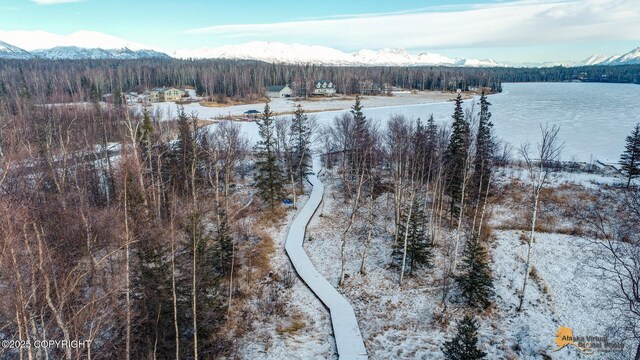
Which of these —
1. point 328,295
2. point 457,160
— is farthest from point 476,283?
point 457,160

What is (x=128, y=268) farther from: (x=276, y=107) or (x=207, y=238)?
(x=276, y=107)

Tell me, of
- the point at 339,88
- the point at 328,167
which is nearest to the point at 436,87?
the point at 339,88

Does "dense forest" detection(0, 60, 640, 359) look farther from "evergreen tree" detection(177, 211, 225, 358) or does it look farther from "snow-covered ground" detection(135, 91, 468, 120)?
"snow-covered ground" detection(135, 91, 468, 120)

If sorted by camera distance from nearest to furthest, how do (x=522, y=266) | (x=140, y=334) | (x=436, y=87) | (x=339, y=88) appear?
(x=140, y=334) → (x=522, y=266) → (x=339, y=88) → (x=436, y=87)

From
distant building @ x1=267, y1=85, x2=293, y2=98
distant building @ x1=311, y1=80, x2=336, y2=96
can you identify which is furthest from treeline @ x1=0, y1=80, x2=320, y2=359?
distant building @ x1=311, y1=80, x2=336, y2=96

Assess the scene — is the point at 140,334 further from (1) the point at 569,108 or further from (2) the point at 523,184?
(1) the point at 569,108

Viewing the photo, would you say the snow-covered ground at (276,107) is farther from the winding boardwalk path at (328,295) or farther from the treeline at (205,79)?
the winding boardwalk path at (328,295)

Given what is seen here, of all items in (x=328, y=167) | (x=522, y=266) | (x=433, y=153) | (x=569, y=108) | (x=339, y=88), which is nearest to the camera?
(x=522, y=266)
